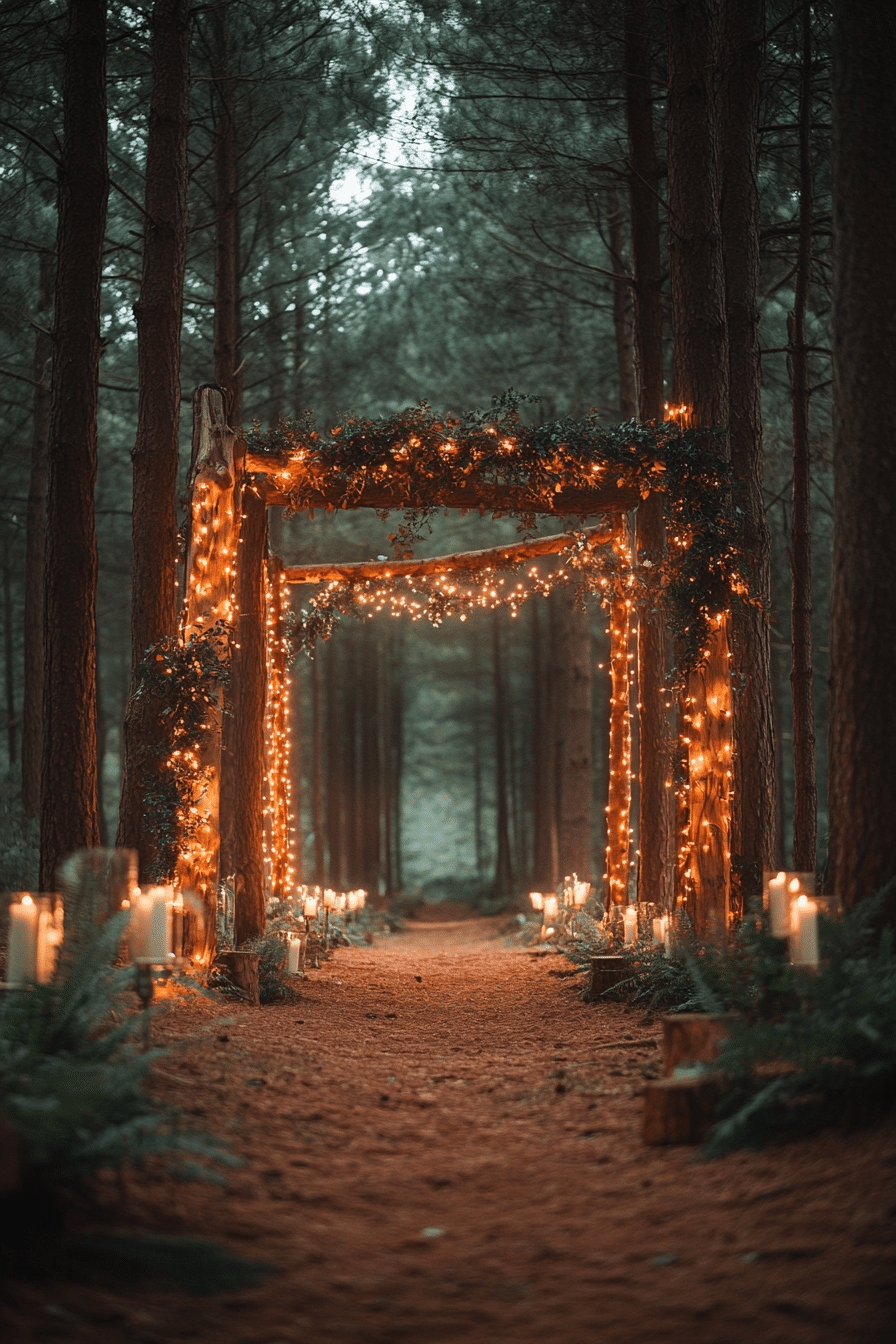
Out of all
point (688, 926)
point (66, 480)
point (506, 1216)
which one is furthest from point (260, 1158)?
point (66, 480)

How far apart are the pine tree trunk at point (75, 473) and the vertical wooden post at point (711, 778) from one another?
4529 mm

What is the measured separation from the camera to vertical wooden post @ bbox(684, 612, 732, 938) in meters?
7.67

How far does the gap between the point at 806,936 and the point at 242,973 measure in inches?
185

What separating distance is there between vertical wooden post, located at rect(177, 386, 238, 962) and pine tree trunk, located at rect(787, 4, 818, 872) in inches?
211

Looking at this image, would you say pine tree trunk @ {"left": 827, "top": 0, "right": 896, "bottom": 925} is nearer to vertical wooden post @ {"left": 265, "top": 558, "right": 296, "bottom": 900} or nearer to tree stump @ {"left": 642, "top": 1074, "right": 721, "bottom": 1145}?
tree stump @ {"left": 642, "top": 1074, "right": 721, "bottom": 1145}

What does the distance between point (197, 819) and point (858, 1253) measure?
593cm

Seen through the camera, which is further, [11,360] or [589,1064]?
[11,360]

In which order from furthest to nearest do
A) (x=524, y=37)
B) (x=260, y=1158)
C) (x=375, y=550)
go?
(x=375, y=550)
(x=524, y=37)
(x=260, y=1158)

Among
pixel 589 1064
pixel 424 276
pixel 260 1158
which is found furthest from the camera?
pixel 424 276

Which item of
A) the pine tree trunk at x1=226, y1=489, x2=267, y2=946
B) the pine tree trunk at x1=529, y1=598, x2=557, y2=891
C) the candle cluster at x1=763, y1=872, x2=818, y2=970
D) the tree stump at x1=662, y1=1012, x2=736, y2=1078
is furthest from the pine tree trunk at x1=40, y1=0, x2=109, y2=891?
the pine tree trunk at x1=529, y1=598, x2=557, y2=891

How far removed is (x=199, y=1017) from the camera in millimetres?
6277

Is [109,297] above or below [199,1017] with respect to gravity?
above

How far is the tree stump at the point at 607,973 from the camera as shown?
7727 mm

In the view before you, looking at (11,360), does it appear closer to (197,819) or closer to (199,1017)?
(197,819)
